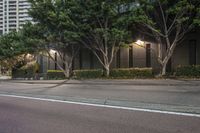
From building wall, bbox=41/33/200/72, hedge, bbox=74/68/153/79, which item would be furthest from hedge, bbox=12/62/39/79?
hedge, bbox=74/68/153/79

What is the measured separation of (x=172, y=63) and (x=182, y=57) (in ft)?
3.37

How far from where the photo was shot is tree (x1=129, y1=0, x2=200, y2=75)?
68.5ft

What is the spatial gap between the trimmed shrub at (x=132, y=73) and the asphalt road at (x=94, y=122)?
14.7 metres

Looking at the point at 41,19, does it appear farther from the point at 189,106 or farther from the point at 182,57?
the point at 189,106

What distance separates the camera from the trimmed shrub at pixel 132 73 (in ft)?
80.8

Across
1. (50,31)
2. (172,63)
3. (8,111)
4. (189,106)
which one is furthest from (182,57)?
(8,111)

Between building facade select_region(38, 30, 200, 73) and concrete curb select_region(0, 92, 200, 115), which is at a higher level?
building facade select_region(38, 30, 200, 73)

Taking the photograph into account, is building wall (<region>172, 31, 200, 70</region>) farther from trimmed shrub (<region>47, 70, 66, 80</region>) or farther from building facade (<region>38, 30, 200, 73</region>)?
trimmed shrub (<region>47, 70, 66, 80</region>)

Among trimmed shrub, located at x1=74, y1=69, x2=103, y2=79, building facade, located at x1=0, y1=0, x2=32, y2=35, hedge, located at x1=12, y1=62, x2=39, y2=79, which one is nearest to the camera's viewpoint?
trimmed shrub, located at x1=74, y1=69, x2=103, y2=79

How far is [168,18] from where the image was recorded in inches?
939

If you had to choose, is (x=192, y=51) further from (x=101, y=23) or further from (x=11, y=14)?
(x=11, y=14)

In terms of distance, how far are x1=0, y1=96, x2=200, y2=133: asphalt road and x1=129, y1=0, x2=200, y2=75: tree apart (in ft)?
42.9

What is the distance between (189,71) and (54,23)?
1330cm

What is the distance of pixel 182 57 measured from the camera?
25.7 metres
